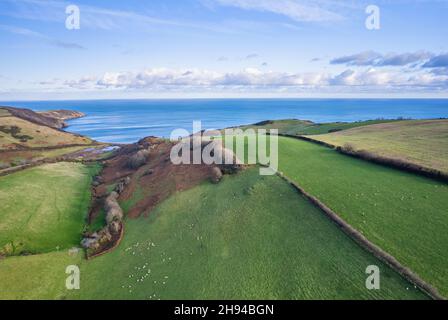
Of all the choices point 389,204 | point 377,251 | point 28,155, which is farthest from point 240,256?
point 28,155

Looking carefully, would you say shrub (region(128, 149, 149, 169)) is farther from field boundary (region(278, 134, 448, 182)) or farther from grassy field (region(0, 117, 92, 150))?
grassy field (region(0, 117, 92, 150))

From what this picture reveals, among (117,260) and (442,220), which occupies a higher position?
(442,220)

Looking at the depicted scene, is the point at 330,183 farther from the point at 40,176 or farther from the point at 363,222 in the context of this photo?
the point at 40,176

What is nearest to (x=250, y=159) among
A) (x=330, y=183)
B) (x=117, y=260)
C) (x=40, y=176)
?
(x=330, y=183)

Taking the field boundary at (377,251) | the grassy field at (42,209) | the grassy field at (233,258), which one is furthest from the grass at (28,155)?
the field boundary at (377,251)

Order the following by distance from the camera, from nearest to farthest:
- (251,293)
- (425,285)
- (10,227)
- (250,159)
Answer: (425,285) < (251,293) < (10,227) < (250,159)

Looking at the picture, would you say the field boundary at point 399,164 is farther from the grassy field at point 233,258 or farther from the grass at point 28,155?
the grass at point 28,155
